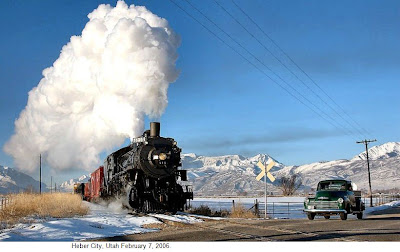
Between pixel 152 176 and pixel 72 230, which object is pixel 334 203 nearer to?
pixel 152 176

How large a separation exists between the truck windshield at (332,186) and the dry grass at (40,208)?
520 inches

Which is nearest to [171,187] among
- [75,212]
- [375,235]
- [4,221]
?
[75,212]

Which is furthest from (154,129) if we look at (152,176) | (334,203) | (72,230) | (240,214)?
(72,230)

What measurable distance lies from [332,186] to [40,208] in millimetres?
15593

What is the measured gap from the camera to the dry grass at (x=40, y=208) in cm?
1971

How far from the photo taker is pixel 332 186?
2534 centimetres

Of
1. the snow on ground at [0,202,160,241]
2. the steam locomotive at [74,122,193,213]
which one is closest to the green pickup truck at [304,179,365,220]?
the steam locomotive at [74,122,193,213]

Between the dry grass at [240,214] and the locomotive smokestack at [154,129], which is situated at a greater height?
the locomotive smokestack at [154,129]

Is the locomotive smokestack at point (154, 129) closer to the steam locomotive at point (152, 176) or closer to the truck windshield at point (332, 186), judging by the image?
the steam locomotive at point (152, 176)

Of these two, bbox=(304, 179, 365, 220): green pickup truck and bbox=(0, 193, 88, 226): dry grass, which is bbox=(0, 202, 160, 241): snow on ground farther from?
bbox=(304, 179, 365, 220): green pickup truck

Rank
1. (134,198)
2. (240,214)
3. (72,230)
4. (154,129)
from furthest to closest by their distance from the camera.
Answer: (154,129) → (240,214) → (134,198) → (72,230)

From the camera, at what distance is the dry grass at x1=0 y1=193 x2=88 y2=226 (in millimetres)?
19712

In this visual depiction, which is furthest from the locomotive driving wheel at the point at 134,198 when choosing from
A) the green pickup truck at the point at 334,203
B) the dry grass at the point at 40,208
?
the green pickup truck at the point at 334,203
